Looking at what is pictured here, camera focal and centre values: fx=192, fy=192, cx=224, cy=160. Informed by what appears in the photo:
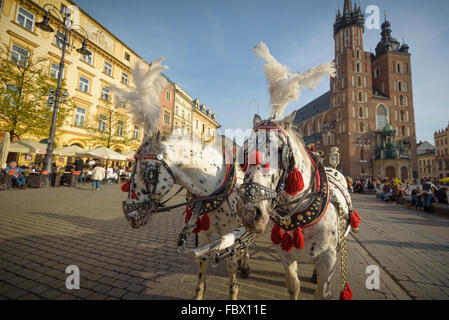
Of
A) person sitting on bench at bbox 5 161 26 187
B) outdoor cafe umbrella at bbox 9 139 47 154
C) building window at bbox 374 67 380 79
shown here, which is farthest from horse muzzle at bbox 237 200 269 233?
building window at bbox 374 67 380 79

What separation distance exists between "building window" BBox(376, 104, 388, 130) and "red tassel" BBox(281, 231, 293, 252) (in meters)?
52.0

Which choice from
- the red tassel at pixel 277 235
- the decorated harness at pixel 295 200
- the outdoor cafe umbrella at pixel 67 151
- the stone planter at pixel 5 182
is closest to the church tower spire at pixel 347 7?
the outdoor cafe umbrella at pixel 67 151

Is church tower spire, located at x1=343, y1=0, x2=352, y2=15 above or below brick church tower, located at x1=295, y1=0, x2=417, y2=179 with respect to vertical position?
above

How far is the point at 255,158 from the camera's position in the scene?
1.34 m

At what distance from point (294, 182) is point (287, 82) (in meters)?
A: 0.97

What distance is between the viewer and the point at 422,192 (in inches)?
396

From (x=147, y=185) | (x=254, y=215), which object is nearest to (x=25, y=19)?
(x=147, y=185)

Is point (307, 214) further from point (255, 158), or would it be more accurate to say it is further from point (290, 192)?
point (255, 158)

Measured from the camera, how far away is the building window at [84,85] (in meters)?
18.8

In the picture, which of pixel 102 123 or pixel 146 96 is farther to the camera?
pixel 102 123

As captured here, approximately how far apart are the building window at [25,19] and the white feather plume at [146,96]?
2164cm

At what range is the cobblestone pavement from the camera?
8.37 feet

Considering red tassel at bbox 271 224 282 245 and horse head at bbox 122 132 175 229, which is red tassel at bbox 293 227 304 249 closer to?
red tassel at bbox 271 224 282 245
